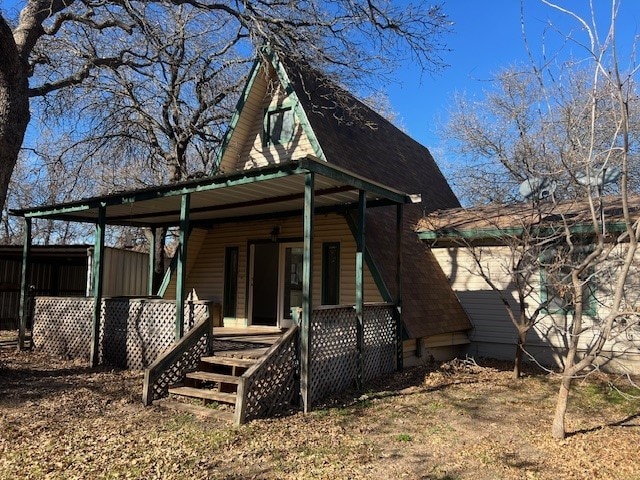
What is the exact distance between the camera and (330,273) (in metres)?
11.1

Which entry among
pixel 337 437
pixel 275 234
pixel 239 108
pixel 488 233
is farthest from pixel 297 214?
pixel 337 437

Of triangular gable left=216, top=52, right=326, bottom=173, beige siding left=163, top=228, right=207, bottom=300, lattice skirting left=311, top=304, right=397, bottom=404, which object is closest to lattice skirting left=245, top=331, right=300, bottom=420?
lattice skirting left=311, top=304, right=397, bottom=404

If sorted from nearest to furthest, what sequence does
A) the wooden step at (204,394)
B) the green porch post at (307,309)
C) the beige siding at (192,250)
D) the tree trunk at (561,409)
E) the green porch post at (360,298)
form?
the tree trunk at (561,409) → the wooden step at (204,394) → the green porch post at (307,309) → the green porch post at (360,298) → the beige siding at (192,250)

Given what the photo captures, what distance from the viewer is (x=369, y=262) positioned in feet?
31.8

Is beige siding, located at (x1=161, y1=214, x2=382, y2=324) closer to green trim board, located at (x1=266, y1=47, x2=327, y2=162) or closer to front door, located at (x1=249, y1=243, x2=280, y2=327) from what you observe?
front door, located at (x1=249, y1=243, x2=280, y2=327)

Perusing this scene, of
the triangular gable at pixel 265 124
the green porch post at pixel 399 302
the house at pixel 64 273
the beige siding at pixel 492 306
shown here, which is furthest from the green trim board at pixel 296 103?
the house at pixel 64 273

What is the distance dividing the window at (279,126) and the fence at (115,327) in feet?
16.5

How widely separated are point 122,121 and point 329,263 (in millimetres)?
9309

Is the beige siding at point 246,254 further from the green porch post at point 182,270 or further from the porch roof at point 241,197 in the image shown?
the green porch post at point 182,270

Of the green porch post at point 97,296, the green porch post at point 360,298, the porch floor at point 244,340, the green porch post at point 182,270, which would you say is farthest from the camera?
the green porch post at point 97,296

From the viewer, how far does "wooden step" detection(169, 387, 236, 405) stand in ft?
22.3

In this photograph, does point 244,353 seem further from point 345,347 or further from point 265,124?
point 265,124

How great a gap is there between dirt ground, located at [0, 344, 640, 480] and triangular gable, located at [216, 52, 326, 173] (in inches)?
240

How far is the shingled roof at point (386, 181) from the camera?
10.2 meters
